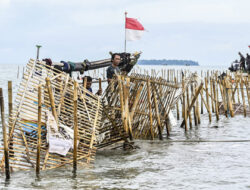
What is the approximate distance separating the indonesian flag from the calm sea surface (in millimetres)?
4517

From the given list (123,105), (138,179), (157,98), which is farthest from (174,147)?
(138,179)

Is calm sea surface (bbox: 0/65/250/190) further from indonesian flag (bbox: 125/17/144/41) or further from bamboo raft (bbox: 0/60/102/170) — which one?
indonesian flag (bbox: 125/17/144/41)

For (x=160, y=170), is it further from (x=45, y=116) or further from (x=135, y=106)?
(x=45, y=116)

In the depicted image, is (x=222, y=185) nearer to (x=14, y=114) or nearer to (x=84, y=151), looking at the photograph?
(x=84, y=151)

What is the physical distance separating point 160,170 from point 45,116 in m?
3.29

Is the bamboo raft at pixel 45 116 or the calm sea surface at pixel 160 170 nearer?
the calm sea surface at pixel 160 170

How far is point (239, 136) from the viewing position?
1803 cm

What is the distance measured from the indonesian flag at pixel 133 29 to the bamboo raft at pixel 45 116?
6459 mm

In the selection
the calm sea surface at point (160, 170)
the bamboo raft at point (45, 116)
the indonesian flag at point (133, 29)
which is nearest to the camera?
the calm sea surface at point (160, 170)

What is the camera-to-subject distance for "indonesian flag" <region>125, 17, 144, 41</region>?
1738cm

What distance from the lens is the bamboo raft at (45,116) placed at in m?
9.84

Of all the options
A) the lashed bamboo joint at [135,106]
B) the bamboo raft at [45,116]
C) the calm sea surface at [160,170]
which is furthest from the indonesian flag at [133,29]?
the bamboo raft at [45,116]

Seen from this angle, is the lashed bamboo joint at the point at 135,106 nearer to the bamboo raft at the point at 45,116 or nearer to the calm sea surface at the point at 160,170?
the calm sea surface at the point at 160,170

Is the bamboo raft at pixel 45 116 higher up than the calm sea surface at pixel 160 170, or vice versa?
the bamboo raft at pixel 45 116
